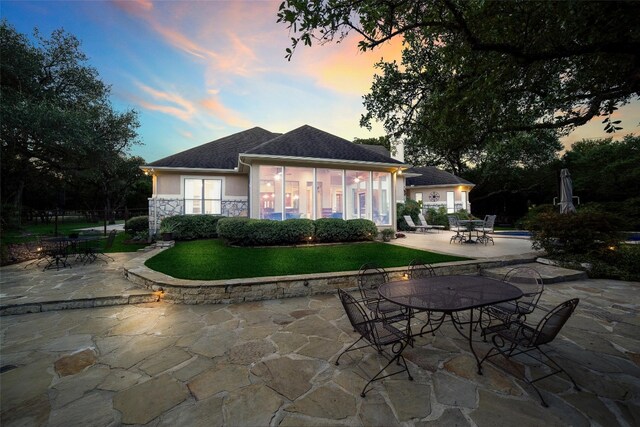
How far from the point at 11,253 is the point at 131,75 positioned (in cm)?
948

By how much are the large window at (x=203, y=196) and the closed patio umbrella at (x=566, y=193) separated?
15045mm

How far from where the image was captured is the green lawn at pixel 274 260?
20.5ft

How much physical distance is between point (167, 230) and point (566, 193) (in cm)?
1610

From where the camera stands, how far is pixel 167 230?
11711 millimetres

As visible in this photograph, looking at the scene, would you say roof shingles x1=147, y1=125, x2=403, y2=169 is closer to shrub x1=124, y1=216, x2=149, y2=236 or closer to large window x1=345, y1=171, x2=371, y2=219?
large window x1=345, y1=171, x2=371, y2=219

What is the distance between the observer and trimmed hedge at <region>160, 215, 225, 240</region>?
11.9 metres

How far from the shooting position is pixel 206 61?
37.9 ft

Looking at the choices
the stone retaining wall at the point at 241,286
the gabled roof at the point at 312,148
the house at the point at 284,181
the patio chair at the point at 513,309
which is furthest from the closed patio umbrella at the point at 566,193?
the stone retaining wall at the point at 241,286

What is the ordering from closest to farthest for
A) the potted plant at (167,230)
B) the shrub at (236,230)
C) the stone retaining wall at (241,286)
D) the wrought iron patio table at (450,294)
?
the wrought iron patio table at (450,294) < the stone retaining wall at (241,286) < the shrub at (236,230) < the potted plant at (167,230)

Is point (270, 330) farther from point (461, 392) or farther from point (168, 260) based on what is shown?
point (168, 260)

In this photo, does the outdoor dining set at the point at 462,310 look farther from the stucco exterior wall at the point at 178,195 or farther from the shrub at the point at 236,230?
the stucco exterior wall at the point at 178,195

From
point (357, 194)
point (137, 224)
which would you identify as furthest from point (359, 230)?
point (137, 224)

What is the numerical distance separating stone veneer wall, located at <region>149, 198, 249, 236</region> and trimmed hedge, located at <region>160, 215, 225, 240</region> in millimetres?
1048

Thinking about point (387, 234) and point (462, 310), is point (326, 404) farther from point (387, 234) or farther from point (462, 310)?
point (387, 234)
